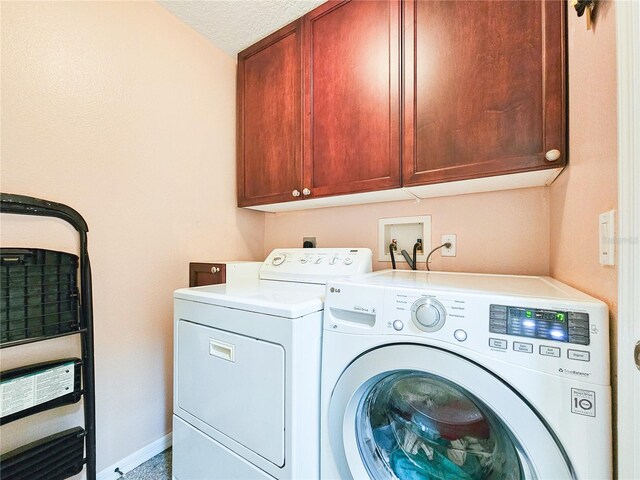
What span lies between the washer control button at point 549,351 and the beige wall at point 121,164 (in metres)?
1.58

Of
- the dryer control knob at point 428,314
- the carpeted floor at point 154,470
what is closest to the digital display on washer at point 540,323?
the dryer control knob at point 428,314

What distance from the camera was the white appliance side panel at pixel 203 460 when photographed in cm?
92

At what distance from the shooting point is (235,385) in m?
0.93

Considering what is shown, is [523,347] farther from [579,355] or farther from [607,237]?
[607,237]

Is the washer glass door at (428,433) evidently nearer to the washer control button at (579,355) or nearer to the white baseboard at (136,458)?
the washer control button at (579,355)

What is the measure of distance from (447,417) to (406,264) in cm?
80

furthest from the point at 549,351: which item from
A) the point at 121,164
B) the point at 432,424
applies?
the point at 121,164

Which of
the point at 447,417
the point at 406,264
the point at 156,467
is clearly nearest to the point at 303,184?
the point at 406,264

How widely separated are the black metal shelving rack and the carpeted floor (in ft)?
0.86

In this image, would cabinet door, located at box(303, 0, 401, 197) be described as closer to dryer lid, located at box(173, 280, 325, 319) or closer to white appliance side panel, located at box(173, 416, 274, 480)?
dryer lid, located at box(173, 280, 325, 319)

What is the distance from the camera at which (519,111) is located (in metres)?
0.93

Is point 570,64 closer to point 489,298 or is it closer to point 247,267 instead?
point 489,298

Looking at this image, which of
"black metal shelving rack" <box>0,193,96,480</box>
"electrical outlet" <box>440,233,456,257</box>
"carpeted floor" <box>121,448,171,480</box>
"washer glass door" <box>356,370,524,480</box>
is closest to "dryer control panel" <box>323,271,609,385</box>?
"washer glass door" <box>356,370,524,480</box>

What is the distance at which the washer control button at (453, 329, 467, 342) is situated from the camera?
65cm
